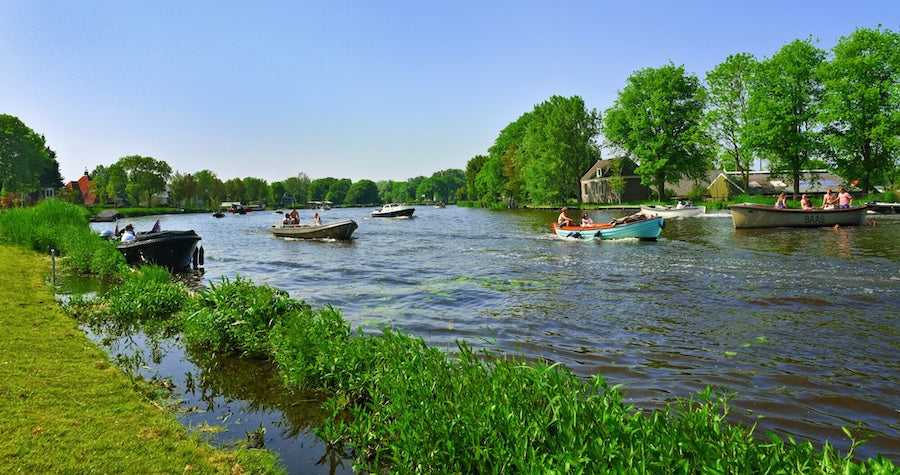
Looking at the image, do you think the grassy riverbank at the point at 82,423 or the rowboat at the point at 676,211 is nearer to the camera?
the grassy riverbank at the point at 82,423

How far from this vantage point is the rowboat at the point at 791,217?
31.1 metres

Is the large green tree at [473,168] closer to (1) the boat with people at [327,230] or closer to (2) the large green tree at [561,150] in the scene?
(2) the large green tree at [561,150]

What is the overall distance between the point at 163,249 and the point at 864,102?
57.6m

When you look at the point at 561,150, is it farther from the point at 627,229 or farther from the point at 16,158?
the point at 16,158

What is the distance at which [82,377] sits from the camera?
6590mm

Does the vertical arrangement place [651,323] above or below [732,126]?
below

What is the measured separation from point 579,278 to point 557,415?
→ 43.6 ft

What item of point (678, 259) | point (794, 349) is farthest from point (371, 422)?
point (678, 259)

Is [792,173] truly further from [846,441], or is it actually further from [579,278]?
[846,441]

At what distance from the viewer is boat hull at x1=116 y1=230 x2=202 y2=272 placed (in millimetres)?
19859

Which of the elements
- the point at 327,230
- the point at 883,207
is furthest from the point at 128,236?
the point at 883,207

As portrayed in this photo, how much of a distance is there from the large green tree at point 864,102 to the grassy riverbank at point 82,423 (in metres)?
56.9

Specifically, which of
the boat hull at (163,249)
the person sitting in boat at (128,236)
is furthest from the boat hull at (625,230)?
the person sitting in boat at (128,236)

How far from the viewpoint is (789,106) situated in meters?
49.6
